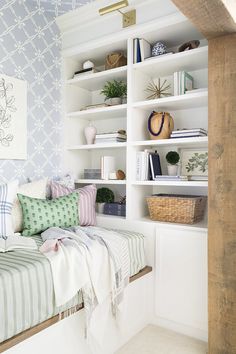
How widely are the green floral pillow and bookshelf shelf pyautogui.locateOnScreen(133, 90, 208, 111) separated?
995mm

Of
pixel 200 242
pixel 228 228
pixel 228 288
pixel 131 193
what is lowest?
pixel 228 288

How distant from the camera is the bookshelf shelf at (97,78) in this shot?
263 centimetres

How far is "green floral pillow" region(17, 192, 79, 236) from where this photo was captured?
212cm

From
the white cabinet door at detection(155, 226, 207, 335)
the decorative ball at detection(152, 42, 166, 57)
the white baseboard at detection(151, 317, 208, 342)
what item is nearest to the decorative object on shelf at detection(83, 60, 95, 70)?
the decorative ball at detection(152, 42, 166, 57)

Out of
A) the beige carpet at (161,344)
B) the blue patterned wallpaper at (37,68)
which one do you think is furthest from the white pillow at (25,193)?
the beige carpet at (161,344)

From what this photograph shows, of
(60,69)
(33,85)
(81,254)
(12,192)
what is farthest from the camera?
(60,69)

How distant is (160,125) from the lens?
95.4 inches

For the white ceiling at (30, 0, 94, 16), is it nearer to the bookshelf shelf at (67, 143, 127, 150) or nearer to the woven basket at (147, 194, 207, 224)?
the bookshelf shelf at (67, 143, 127, 150)

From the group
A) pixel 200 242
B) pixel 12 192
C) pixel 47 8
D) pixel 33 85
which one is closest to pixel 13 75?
pixel 33 85

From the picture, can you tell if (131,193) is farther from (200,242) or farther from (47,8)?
(47,8)

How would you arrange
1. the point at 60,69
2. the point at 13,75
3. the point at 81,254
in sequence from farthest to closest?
the point at 60,69, the point at 13,75, the point at 81,254

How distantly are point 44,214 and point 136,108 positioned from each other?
114 centimetres

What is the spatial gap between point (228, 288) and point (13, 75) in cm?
224

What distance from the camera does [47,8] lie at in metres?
2.72
